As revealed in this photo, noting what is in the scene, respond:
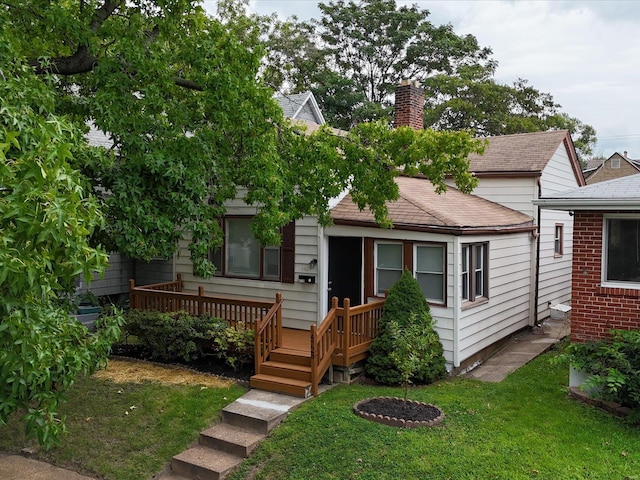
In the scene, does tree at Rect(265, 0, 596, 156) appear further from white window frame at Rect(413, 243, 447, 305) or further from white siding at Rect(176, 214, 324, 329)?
white window frame at Rect(413, 243, 447, 305)

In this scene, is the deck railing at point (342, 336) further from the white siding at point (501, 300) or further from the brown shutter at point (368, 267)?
the white siding at point (501, 300)

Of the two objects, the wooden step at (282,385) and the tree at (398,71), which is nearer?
the wooden step at (282,385)

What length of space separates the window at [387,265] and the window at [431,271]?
39cm

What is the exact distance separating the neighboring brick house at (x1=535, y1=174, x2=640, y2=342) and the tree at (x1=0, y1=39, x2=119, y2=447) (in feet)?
22.6

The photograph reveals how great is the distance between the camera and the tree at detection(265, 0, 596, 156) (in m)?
32.6

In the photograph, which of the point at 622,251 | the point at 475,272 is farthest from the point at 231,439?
the point at 622,251

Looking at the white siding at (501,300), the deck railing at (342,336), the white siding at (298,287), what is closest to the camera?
the deck railing at (342,336)

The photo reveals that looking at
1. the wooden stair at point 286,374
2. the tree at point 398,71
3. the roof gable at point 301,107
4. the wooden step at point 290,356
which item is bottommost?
the wooden stair at point 286,374

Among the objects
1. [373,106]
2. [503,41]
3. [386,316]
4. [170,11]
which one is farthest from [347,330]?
[503,41]

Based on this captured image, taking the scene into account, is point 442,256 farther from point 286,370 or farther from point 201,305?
point 201,305

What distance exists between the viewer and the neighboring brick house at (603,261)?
8138 mm

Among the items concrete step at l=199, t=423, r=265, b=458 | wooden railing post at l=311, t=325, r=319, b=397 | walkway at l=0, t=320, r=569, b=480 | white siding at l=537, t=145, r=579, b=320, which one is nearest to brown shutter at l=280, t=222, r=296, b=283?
wooden railing post at l=311, t=325, r=319, b=397

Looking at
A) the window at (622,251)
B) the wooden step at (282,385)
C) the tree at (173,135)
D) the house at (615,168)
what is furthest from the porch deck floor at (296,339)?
the house at (615,168)

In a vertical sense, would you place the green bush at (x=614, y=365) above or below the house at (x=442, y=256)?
below
